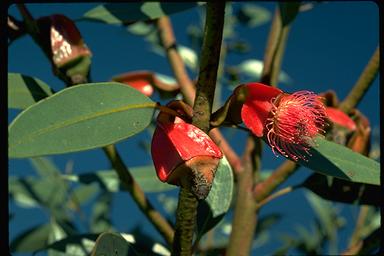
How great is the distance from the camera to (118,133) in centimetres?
90

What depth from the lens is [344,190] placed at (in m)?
1.31

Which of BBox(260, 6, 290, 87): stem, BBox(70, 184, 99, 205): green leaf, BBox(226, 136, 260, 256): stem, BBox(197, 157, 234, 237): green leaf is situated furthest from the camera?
BBox(70, 184, 99, 205): green leaf

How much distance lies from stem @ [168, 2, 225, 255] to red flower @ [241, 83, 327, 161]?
55 millimetres

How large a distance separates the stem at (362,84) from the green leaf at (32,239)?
0.85m

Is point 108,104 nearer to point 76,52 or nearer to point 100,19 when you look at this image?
point 76,52

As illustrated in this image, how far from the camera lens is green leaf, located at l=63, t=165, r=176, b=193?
5.00 feet

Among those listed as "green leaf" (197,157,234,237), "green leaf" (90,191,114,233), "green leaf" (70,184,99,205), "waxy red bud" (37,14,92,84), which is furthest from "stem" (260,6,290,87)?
"green leaf" (70,184,99,205)

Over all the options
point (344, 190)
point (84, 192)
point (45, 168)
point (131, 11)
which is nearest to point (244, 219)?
point (344, 190)

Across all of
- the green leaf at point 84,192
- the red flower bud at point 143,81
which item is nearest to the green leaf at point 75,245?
the red flower bud at point 143,81

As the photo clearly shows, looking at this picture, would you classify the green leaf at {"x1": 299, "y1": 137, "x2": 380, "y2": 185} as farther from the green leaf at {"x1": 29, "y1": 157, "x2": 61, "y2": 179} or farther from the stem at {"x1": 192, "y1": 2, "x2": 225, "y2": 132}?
the green leaf at {"x1": 29, "y1": 157, "x2": 61, "y2": 179}

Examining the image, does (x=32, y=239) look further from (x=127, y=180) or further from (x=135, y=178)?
(x=127, y=180)

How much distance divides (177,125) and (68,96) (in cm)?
12

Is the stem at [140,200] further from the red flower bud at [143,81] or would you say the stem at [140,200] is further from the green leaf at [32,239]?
the green leaf at [32,239]

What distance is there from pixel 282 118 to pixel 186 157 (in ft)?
0.49
